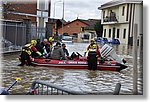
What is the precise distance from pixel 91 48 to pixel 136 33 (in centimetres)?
202

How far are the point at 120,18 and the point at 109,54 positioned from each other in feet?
6.38

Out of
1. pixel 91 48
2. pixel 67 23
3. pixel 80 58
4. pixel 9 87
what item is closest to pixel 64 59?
pixel 80 58

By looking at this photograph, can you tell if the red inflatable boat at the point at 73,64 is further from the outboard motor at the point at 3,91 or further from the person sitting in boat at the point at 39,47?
the outboard motor at the point at 3,91

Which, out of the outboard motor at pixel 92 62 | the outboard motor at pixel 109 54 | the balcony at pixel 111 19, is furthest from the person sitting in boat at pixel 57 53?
the balcony at pixel 111 19

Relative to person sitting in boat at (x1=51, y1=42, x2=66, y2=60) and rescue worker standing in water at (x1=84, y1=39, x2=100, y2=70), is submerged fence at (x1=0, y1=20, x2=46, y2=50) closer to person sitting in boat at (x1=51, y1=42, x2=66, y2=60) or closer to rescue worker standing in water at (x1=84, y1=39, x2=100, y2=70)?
person sitting in boat at (x1=51, y1=42, x2=66, y2=60)

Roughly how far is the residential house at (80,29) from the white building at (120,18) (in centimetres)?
14

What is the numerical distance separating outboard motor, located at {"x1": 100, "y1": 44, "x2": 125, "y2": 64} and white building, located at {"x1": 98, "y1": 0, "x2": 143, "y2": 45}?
1.25 m

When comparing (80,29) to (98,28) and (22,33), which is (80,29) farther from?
(22,33)

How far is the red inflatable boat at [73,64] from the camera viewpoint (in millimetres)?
5096

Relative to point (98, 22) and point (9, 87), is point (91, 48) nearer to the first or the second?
point (98, 22)

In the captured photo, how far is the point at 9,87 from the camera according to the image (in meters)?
2.75

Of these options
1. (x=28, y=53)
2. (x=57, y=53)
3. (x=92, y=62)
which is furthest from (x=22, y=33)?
(x=92, y=62)

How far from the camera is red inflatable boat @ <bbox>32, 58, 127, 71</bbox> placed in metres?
5.10

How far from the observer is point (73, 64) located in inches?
203
